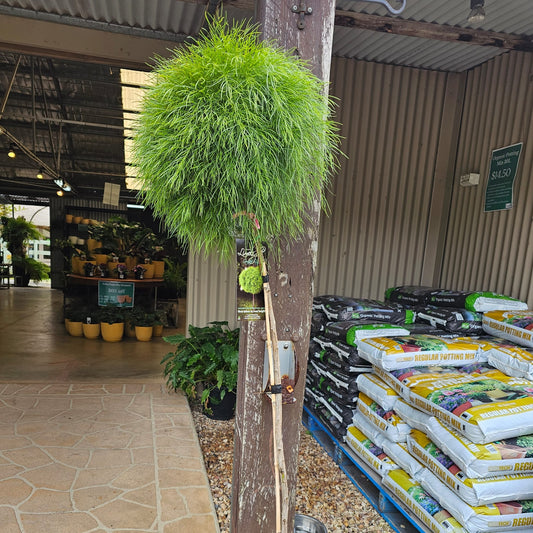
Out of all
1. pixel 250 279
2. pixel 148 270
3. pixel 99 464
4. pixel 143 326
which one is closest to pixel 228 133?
pixel 250 279

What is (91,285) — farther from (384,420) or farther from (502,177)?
(502,177)

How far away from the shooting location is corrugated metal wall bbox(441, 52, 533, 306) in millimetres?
3178

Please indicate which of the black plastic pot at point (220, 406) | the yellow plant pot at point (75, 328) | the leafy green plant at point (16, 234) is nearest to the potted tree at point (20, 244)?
the leafy green plant at point (16, 234)

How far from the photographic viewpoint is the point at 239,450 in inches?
60.1

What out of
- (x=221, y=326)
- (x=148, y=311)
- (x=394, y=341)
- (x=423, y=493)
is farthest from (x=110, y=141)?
(x=423, y=493)

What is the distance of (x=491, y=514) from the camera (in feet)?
5.75

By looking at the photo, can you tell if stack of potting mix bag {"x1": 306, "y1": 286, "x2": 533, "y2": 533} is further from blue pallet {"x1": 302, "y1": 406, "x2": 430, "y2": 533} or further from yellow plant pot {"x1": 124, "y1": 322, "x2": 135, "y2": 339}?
yellow plant pot {"x1": 124, "y1": 322, "x2": 135, "y2": 339}

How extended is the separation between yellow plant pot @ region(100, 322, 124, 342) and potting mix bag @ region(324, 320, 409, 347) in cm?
411

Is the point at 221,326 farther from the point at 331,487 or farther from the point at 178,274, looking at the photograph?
the point at 178,274

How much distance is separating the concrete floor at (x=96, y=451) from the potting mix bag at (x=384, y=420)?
112 cm

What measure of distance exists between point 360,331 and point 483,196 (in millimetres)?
1943

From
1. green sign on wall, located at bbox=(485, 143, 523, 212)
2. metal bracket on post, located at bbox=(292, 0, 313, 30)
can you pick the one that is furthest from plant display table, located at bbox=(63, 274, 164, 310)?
metal bracket on post, located at bbox=(292, 0, 313, 30)

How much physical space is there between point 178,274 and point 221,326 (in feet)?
12.9

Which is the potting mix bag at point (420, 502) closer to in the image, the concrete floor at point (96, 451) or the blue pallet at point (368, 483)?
the blue pallet at point (368, 483)
